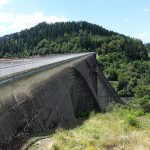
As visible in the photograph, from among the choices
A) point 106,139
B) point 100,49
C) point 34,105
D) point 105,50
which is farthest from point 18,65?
point 100,49

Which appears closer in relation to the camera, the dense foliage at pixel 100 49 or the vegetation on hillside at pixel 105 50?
the vegetation on hillside at pixel 105 50

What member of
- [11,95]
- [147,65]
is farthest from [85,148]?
[147,65]

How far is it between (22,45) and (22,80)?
143 m

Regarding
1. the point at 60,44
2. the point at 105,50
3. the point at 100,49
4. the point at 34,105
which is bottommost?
the point at 105,50

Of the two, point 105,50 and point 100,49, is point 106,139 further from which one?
point 100,49

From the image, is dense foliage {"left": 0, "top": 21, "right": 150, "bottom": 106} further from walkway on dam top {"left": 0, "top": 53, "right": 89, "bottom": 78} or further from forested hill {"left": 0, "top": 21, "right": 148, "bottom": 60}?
walkway on dam top {"left": 0, "top": 53, "right": 89, "bottom": 78}

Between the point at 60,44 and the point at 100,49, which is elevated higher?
the point at 60,44

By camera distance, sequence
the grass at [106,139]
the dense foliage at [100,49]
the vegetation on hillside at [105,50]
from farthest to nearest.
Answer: the dense foliage at [100,49] < the vegetation on hillside at [105,50] < the grass at [106,139]

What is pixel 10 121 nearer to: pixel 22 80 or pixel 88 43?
pixel 22 80

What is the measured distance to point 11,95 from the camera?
1568 centimetres

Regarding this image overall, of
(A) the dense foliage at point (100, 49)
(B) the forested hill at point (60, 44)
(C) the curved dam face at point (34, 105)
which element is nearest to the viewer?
(C) the curved dam face at point (34, 105)

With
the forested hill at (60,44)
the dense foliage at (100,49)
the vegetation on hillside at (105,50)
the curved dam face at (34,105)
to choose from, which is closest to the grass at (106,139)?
the curved dam face at (34,105)

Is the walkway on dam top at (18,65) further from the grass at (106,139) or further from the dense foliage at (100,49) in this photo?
the dense foliage at (100,49)

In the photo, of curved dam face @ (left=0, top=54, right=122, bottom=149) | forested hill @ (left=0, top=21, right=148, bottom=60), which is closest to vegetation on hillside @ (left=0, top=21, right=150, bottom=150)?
forested hill @ (left=0, top=21, right=148, bottom=60)
